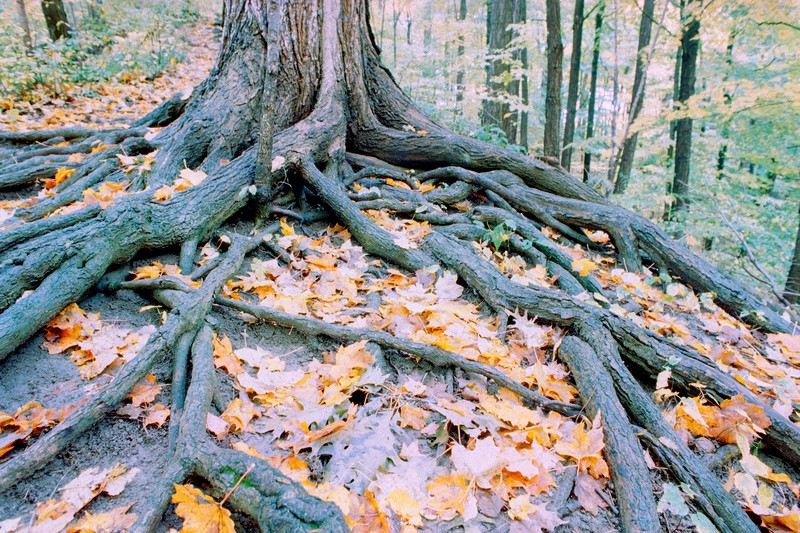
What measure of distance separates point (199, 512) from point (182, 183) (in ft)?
7.78

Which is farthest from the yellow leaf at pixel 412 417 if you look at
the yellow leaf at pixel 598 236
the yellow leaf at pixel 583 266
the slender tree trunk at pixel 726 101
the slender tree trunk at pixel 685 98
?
the slender tree trunk at pixel 726 101

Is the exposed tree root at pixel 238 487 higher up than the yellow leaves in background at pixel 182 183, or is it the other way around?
the yellow leaves in background at pixel 182 183

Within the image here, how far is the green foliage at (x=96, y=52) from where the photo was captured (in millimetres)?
6375

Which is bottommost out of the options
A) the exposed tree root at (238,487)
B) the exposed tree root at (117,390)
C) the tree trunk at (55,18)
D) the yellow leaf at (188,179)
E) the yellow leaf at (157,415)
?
the yellow leaf at (157,415)

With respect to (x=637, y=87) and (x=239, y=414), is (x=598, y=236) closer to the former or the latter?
(x=239, y=414)

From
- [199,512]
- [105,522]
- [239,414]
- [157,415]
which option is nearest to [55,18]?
[157,415]

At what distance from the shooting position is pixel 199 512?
1221mm

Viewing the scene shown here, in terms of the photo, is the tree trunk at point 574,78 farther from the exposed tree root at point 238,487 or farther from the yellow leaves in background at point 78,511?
the yellow leaves in background at point 78,511

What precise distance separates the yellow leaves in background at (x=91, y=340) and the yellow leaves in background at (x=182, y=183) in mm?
955

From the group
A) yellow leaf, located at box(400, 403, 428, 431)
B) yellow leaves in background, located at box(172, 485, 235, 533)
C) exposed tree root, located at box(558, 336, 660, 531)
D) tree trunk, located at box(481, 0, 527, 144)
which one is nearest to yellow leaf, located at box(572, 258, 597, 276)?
exposed tree root, located at box(558, 336, 660, 531)

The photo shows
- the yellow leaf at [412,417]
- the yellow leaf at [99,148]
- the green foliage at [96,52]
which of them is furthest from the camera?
the green foliage at [96,52]

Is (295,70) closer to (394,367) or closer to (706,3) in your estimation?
(394,367)

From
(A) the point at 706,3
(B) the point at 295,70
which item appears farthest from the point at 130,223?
(A) the point at 706,3

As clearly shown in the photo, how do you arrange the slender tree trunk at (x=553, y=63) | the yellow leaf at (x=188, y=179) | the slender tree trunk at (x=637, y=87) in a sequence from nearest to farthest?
the yellow leaf at (x=188, y=179) → the slender tree trunk at (x=553, y=63) → the slender tree trunk at (x=637, y=87)
